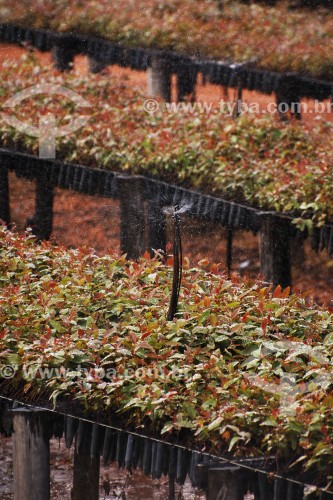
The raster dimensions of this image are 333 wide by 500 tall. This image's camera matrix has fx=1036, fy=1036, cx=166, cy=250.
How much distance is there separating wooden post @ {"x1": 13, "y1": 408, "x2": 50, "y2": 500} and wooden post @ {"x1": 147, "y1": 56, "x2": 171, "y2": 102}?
323 inches

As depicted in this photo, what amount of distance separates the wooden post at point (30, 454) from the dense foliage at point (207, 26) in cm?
907

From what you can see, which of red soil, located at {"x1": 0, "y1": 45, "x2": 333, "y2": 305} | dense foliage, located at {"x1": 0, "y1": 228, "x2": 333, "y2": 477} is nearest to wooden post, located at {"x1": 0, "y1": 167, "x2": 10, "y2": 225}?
red soil, located at {"x1": 0, "y1": 45, "x2": 333, "y2": 305}

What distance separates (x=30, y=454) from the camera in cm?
431

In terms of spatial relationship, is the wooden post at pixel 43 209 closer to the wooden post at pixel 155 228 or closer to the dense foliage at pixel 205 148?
the dense foliage at pixel 205 148

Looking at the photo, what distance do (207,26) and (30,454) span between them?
11946 mm

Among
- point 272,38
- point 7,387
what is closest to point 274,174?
point 7,387

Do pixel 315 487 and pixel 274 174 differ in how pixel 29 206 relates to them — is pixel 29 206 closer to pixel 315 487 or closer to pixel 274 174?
pixel 274 174

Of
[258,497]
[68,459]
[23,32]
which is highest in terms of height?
[23,32]

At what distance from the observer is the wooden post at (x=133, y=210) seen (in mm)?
8250

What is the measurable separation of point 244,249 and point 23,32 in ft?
20.7

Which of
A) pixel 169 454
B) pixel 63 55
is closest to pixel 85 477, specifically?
pixel 169 454

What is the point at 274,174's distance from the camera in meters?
8.41

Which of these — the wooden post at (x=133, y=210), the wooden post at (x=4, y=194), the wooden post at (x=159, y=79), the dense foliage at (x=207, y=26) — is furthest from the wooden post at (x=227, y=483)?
the dense foliage at (x=207, y=26)

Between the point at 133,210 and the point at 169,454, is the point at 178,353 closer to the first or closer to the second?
the point at 169,454
